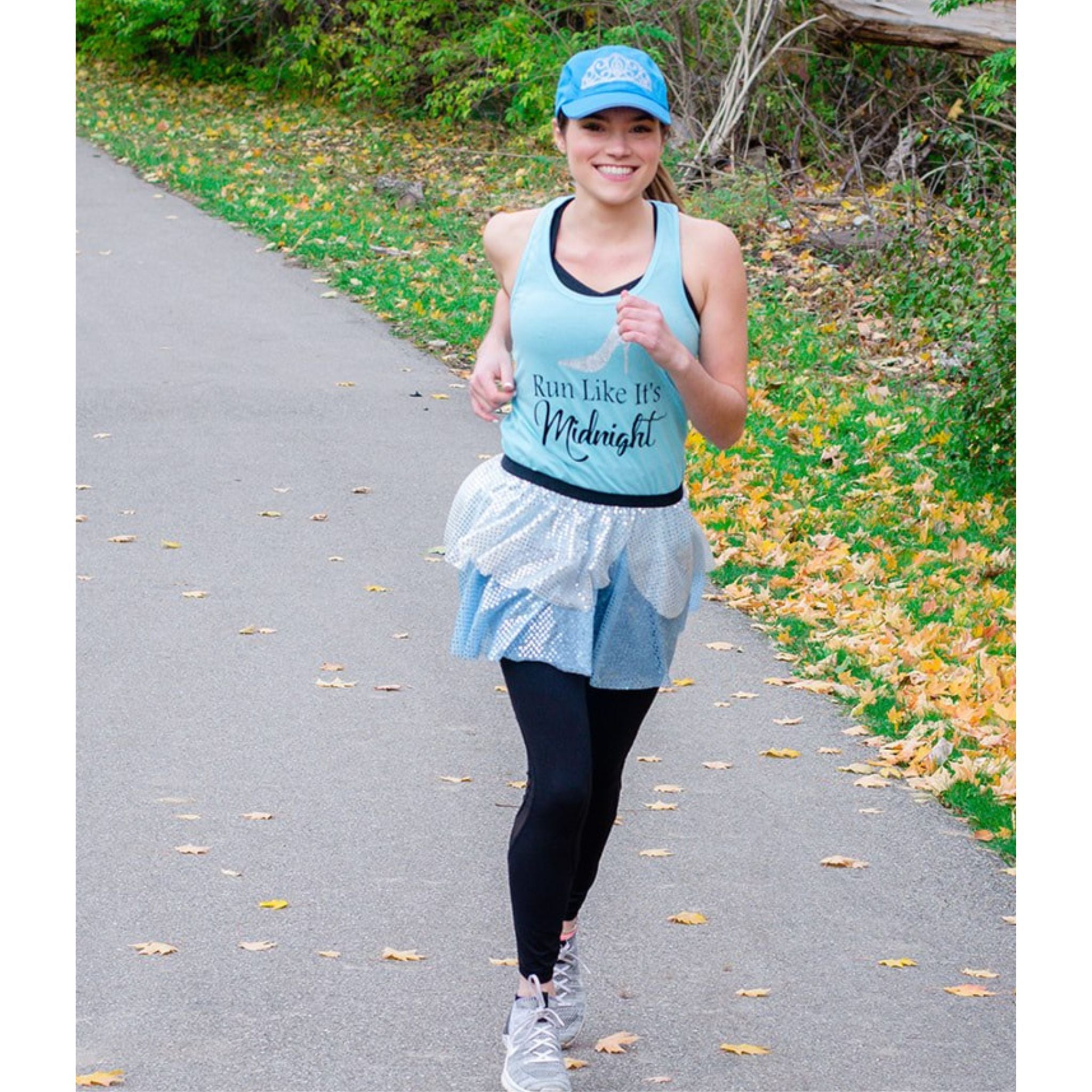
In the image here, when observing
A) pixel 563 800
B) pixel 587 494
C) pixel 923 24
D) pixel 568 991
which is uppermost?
pixel 923 24

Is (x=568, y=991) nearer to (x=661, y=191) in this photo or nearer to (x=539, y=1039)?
(x=539, y=1039)

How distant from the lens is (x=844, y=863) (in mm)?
5031

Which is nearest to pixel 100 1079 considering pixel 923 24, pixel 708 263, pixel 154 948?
pixel 154 948

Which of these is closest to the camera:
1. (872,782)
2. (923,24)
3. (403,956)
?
(403,956)

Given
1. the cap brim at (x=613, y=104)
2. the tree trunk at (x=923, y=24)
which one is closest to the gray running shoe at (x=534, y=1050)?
the cap brim at (x=613, y=104)

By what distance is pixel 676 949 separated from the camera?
445cm

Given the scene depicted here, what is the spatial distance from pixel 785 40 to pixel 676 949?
13.6 metres

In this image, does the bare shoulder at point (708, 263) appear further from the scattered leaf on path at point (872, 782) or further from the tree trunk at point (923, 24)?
the tree trunk at point (923, 24)

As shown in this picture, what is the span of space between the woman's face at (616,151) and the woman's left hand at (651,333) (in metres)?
0.28

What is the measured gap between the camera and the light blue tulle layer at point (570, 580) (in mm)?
3480

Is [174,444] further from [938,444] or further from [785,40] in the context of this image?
[785,40]

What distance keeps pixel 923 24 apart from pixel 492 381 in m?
13.2

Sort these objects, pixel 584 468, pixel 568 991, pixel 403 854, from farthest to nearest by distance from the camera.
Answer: pixel 403 854, pixel 568 991, pixel 584 468

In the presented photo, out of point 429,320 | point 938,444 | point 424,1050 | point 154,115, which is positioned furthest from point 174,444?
point 154,115
